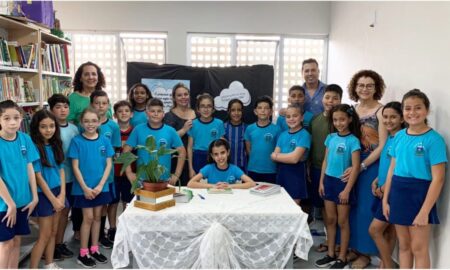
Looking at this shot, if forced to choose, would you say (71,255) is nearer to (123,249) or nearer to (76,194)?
(76,194)

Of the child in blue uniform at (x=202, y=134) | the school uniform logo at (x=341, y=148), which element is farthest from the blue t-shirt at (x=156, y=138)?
the school uniform logo at (x=341, y=148)

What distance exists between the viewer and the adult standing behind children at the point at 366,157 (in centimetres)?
259

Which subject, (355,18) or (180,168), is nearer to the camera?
(180,168)

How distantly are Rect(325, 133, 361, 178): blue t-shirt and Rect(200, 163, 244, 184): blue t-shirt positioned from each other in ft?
2.30

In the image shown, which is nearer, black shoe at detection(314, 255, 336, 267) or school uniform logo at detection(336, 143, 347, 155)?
school uniform logo at detection(336, 143, 347, 155)

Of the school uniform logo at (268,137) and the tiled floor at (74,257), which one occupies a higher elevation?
the school uniform logo at (268,137)

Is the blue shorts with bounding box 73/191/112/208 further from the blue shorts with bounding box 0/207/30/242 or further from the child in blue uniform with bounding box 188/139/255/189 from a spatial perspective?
the child in blue uniform with bounding box 188/139/255/189

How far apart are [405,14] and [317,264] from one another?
2.10 meters

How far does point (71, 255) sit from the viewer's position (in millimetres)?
2842

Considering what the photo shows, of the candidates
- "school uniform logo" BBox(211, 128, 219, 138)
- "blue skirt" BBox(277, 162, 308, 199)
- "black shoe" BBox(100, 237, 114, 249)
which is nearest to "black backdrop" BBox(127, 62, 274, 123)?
"school uniform logo" BBox(211, 128, 219, 138)

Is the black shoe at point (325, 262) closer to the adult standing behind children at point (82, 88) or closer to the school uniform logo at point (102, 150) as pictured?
the school uniform logo at point (102, 150)

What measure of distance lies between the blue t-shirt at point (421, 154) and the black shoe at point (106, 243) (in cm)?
236

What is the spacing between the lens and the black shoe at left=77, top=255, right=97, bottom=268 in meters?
2.65

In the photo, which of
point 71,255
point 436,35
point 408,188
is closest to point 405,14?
point 436,35
